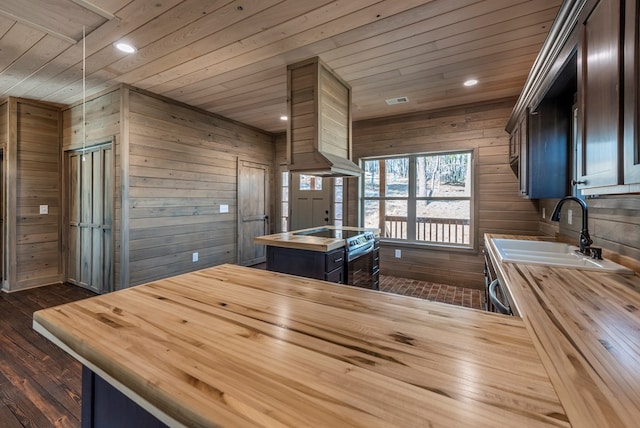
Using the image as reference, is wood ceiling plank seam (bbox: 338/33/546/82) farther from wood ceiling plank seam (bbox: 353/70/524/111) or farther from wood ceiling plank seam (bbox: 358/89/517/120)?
wood ceiling plank seam (bbox: 358/89/517/120)

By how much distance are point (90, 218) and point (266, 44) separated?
10.9 feet

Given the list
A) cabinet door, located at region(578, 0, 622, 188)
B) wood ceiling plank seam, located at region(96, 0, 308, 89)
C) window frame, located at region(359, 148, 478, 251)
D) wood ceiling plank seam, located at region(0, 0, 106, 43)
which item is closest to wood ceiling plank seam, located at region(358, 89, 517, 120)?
window frame, located at region(359, 148, 478, 251)

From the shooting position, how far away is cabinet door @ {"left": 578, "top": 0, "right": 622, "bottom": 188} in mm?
1041

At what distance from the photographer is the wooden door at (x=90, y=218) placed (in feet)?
11.7

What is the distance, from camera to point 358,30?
88.6 inches

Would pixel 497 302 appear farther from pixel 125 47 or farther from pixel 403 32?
pixel 125 47

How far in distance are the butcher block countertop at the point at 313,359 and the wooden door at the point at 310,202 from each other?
412 cm

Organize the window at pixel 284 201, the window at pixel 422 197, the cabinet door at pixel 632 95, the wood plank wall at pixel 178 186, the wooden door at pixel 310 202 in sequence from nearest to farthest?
the cabinet door at pixel 632 95 → the wood plank wall at pixel 178 186 → the window at pixel 422 197 → the wooden door at pixel 310 202 → the window at pixel 284 201

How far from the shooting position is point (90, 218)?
3.83m

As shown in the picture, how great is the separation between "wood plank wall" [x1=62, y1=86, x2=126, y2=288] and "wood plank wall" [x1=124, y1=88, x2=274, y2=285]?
136 millimetres

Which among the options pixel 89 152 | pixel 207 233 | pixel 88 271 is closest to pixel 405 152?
pixel 207 233

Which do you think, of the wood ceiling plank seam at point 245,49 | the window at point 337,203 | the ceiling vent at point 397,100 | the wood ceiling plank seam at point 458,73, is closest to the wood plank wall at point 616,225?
the wood ceiling plank seam at point 458,73

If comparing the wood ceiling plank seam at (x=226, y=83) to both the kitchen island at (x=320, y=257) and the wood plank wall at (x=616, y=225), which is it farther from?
the wood plank wall at (x=616, y=225)

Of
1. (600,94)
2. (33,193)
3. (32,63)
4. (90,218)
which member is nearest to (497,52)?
(600,94)
